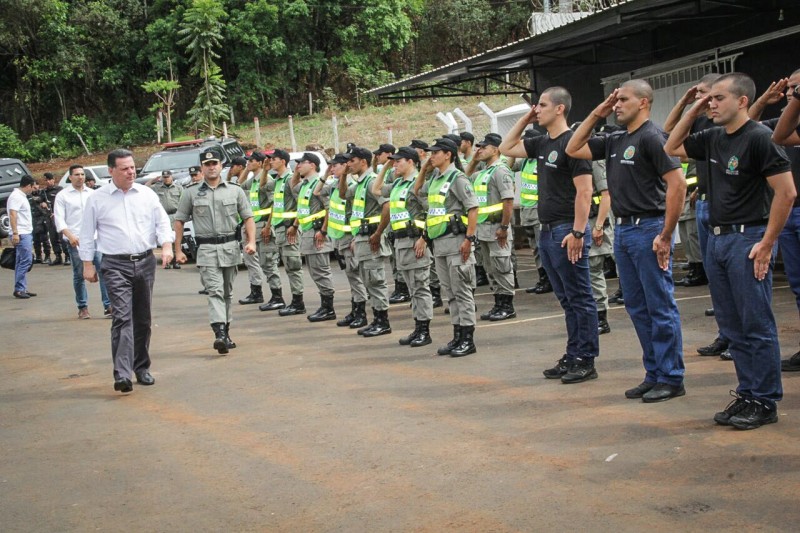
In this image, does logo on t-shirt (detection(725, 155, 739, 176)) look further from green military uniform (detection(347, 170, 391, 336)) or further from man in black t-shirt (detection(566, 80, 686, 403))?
green military uniform (detection(347, 170, 391, 336))

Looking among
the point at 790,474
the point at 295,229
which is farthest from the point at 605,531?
the point at 295,229

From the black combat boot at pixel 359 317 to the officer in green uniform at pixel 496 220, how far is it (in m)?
1.43

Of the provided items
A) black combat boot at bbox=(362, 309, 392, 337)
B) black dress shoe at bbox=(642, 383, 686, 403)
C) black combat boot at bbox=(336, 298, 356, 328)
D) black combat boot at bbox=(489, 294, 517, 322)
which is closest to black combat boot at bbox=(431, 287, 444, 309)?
black combat boot at bbox=(336, 298, 356, 328)

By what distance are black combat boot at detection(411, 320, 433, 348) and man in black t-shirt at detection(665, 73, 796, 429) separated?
166 inches

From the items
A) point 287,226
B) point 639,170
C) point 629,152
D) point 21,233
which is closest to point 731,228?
point 639,170

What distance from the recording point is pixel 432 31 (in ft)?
163

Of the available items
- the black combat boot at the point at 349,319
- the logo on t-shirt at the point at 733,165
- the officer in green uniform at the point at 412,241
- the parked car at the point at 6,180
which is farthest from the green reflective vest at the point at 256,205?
the parked car at the point at 6,180

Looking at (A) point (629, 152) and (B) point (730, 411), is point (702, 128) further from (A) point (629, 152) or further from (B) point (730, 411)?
(B) point (730, 411)

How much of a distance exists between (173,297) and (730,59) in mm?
9234

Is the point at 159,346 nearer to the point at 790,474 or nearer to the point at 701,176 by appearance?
the point at 701,176

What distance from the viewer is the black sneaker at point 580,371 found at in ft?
25.1

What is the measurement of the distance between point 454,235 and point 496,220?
102 inches

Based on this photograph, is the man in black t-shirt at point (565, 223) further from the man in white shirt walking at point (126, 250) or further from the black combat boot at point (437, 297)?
the black combat boot at point (437, 297)

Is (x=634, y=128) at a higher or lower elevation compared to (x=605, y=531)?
higher
